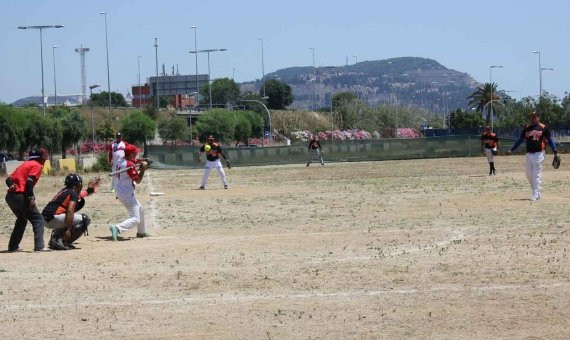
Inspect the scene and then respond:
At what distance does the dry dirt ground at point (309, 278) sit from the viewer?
9.59 metres

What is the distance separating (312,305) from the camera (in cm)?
1052

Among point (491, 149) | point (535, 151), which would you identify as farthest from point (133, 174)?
point (491, 149)

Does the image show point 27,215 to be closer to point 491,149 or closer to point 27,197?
point 27,197

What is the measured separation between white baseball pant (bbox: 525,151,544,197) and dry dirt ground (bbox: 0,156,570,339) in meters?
1.17

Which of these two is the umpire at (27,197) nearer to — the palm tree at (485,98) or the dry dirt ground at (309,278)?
the dry dirt ground at (309,278)

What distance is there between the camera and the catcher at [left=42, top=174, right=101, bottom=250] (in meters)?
16.0

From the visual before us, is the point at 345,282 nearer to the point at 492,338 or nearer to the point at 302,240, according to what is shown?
the point at 492,338

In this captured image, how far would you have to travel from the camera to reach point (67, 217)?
15.9m

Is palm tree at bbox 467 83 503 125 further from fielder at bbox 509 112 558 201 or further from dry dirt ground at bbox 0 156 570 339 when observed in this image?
dry dirt ground at bbox 0 156 570 339

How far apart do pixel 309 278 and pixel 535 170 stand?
12.4m

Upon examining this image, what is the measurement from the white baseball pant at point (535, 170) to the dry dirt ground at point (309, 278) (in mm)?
1171

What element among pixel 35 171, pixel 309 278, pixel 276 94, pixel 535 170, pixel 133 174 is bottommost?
pixel 309 278

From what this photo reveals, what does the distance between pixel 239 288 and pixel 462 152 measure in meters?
55.2

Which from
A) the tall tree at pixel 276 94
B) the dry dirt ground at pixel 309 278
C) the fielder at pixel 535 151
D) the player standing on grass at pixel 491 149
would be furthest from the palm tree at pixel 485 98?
the dry dirt ground at pixel 309 278
